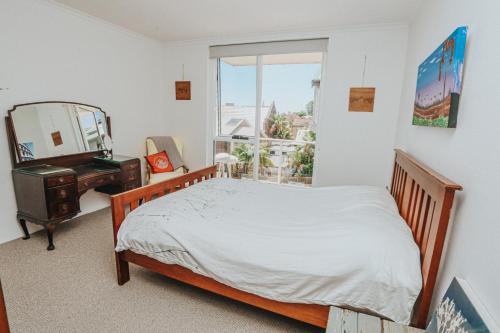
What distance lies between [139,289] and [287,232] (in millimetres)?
1270

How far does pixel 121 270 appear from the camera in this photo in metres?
2.04

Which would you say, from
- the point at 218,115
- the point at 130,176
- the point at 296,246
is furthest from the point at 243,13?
the point at 296,246

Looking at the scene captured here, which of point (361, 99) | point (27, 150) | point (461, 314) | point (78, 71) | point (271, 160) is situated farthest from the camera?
point (271, 160)

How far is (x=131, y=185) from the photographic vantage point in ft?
11.0

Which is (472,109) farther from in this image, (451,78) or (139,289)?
(139,289)

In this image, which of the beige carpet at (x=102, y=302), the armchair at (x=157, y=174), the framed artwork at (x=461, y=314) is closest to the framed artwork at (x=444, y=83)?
the framed artwork at (x=461, y=314)

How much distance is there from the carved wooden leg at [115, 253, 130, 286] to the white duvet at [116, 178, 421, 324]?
157mm

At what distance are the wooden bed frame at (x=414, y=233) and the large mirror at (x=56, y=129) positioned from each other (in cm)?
152

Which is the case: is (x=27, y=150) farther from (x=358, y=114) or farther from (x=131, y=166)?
(x=358, y=114)

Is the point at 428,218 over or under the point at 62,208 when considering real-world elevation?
over

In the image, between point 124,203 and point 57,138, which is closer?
point 124,203

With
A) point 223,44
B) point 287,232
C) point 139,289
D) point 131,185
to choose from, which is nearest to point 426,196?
point 287,232

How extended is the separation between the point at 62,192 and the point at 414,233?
3001 millimetres

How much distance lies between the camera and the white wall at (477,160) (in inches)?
37.3
